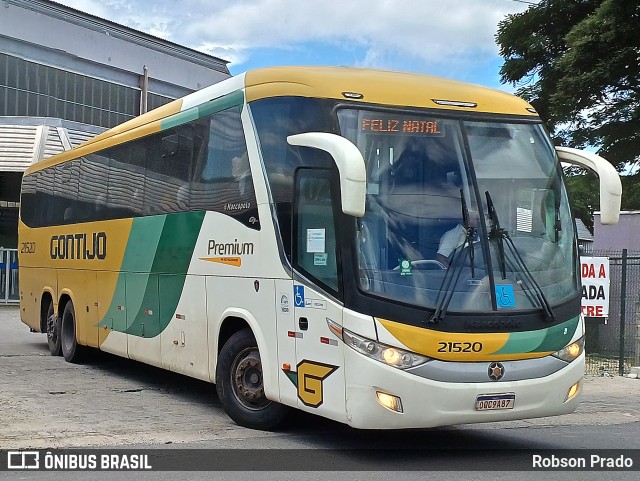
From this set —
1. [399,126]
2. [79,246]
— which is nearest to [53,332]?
[79,246]

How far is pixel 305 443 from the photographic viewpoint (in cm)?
905

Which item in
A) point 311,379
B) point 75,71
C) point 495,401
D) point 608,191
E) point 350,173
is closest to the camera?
point 350,173

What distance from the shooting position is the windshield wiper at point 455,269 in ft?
26.1

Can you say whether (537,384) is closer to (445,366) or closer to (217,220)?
(445,366)

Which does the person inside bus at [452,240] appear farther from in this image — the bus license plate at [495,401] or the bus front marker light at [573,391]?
the bus front marker light at [573,391]

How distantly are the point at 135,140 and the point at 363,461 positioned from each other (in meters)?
6.37

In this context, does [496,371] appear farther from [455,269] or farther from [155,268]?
[155,268]

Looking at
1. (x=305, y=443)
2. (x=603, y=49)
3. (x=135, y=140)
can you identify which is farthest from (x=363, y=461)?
(x=603, y=49)

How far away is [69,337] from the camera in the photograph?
15.8 meters

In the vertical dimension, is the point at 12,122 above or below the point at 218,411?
above

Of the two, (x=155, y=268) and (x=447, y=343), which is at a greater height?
(x=155, y=268)

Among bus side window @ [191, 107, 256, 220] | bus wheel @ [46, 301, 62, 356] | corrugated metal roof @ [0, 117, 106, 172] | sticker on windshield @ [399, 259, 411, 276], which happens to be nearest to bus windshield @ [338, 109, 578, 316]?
sticker on windshield @ [399, 259, 411, 276]

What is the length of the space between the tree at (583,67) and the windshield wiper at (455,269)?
17.6 metres

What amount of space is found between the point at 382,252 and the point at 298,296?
1.02 metres
